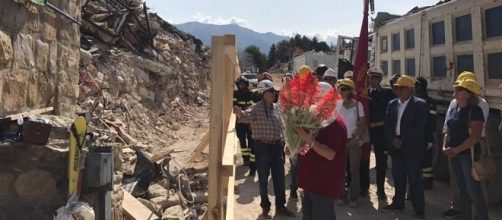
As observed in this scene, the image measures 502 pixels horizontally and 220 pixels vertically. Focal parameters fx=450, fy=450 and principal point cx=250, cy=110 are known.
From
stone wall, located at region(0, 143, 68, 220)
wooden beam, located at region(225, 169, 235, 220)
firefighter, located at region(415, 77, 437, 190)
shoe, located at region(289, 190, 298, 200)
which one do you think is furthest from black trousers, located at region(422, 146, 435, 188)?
stone wall, located at region(0, 143, 68, 220)

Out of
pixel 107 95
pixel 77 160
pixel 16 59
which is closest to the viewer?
pixel 77 160

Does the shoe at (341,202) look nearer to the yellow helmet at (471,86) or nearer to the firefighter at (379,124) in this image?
the firefighter at (379,124)

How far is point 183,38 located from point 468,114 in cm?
1889

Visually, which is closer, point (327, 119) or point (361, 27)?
point (327, 119)

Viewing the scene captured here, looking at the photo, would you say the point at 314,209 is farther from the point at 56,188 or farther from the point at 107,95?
the point at 107,95

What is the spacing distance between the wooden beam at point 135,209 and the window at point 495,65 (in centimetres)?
414

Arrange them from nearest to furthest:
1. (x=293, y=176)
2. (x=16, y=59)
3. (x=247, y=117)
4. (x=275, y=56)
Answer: (x=16, y=59), (x=247, y=117), (x=293, y=176), (x=275, y=56)

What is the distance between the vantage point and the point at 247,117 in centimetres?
554

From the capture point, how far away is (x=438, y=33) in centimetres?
627

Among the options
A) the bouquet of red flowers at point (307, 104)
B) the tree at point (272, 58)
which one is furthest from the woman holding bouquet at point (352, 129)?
the tree at point (272, 58)

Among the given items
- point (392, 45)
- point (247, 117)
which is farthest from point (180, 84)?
point (247, 117)

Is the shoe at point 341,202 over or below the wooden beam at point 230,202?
below

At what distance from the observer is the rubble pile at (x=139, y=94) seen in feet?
19.9

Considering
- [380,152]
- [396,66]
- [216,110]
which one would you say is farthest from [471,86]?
[396,66]
